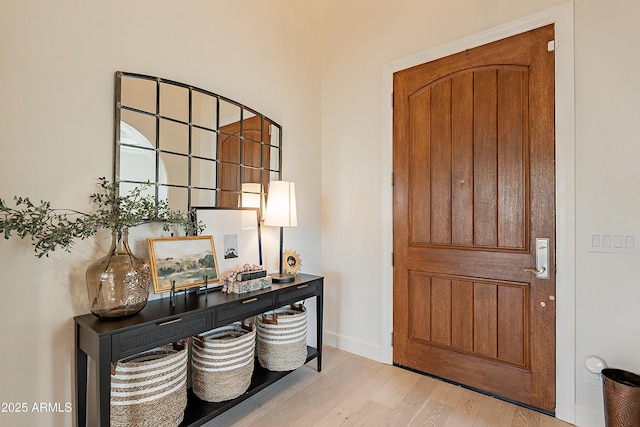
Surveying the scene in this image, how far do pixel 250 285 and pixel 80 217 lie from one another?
997mm

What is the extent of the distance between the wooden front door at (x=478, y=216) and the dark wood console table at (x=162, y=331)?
1.12 meters

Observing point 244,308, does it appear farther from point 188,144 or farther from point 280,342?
point 188,144

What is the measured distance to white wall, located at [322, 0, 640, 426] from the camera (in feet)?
5.82

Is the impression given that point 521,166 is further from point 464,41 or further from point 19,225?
point 19,225

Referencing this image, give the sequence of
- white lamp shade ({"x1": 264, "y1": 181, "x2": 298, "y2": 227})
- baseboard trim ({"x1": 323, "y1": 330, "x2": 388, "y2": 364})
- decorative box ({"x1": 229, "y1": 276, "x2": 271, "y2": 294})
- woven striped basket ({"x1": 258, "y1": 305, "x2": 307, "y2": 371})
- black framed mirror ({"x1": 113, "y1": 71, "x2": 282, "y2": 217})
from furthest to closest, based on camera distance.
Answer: baseboard trim ({"x1": 323, "y1": 330, "x2": 388, "y2": 364})
white lamp shade ({"x1": 264, "y1": 181, "x2": 298, "y2": 227})
woven striped basket ({"x1": 258, "y1": 305, "x2": 307, "y2": 371})
decorative box ({"x1": 229, "y1": 276, "x2": 271, "y2": 294})
black framed mirror ({"x1": 113, "y1": 71, "x2": 282, "y2": 217})

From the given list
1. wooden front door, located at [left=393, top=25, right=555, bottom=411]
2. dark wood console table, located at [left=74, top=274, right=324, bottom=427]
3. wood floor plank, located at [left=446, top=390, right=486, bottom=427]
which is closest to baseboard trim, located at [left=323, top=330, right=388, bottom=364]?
wooden front door, located at [left=393, top=25, right=555, bottom=411]

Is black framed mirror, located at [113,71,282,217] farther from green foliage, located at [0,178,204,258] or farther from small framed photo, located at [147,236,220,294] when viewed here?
small framed photo, located at [147,236,220,294]

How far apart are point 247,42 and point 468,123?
1780mm
